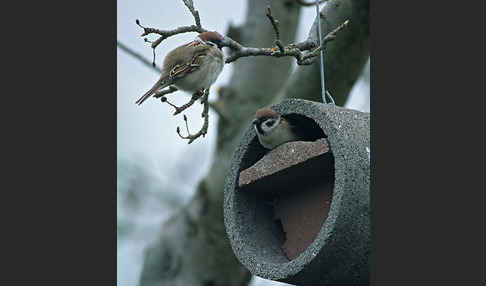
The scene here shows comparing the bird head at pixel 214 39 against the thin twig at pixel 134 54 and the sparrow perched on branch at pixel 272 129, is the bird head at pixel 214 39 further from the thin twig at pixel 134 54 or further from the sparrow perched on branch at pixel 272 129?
the thin twig at pixel 134 54

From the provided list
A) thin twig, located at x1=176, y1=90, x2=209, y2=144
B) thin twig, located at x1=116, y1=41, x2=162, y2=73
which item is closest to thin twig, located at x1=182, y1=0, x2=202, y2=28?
thin twig, located at x1=176, y1=90, x2=209, y2=144

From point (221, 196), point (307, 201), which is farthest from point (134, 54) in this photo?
point (307, 201)

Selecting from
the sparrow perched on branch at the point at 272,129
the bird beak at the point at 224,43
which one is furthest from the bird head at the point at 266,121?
the bird beak at the point at 224,43

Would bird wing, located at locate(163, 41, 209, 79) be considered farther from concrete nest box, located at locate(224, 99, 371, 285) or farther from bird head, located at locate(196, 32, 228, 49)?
concrete nest box, located at locate(224, 99, 371, 285)

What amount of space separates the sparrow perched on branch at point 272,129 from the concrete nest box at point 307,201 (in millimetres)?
31

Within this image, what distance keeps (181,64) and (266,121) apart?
830mm

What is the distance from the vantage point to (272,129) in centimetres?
246

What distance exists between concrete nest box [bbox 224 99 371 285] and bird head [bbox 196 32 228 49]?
1.28 feet

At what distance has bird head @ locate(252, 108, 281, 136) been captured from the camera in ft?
8.06

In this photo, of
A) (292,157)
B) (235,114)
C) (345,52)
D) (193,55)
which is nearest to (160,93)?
(193,55)

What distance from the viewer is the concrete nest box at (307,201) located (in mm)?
2219

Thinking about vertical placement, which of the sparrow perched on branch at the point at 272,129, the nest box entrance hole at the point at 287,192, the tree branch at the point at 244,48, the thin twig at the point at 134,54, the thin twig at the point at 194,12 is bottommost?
the thin twig at the point at 134,54

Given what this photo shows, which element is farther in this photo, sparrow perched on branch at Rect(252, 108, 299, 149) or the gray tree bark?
the gray tree bark

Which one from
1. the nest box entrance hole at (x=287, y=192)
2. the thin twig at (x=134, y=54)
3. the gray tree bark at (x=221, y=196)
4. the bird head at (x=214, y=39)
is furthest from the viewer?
the gray tree bark at (x=221, y=196)
